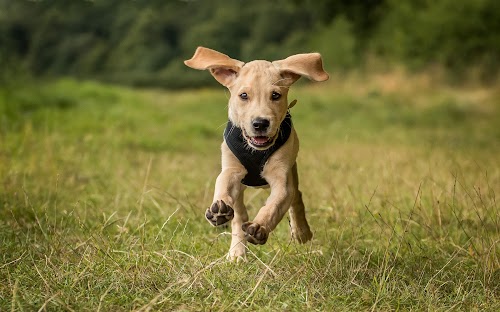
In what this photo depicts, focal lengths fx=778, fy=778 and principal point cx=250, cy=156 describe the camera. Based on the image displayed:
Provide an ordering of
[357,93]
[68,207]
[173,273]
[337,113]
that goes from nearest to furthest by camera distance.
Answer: [173,273], [68,207], [337,113], [357,93]

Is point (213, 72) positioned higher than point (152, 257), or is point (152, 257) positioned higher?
point (213, 72)

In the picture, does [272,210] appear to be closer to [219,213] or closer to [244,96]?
[219,213]

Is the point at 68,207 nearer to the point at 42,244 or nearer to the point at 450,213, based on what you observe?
the point at 42,244

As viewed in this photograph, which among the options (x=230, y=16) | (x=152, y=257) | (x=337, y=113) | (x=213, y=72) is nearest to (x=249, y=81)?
(x=213, y=72)

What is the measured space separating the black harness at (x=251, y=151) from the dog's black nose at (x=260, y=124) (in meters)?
0.20

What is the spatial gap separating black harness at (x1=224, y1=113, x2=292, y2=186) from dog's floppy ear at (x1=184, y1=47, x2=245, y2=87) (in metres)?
0.26

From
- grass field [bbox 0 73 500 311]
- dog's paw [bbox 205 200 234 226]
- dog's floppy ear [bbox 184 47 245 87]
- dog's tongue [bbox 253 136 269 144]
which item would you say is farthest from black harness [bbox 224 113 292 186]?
dog's paw [bbox 205 200 234 226]

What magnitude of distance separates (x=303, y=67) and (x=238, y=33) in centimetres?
2295

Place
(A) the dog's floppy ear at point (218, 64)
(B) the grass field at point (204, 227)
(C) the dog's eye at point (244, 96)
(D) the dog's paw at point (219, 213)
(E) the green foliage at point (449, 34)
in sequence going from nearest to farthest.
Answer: (B) the grass field at point (204, 227) < (D) the dog's paw at point (219, 213) < (C) the dog's eye at point (244, 96) < (A) the dog's floppy ear at point (218, 64) < (E) the green foliage at point (449, 34)

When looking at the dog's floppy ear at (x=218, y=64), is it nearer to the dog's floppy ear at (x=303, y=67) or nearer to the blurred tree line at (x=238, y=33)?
the dog's floppy ear at (x=303, y=67)

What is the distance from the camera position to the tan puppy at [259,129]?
387cm

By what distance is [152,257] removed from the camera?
3.95m

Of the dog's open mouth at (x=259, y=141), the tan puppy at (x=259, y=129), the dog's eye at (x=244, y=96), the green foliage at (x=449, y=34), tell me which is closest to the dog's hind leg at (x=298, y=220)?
the tan puppy at (x=259, y=129)

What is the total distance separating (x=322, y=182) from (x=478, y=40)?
52.7ft
